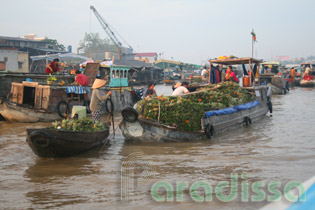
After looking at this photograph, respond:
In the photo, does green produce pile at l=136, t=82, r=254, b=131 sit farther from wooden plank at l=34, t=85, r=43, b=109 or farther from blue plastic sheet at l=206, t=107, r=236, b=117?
wooden plank at l=34, t=85, r=43, b=109

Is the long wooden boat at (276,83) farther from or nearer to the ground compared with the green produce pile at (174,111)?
farther from the ground

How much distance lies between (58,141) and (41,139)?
0.34 m

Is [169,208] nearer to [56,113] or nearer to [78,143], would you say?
[78,143]

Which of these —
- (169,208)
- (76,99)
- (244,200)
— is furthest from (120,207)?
(76,99)

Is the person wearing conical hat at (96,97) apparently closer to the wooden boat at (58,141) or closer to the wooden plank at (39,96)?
the wooden boat at (58,141)

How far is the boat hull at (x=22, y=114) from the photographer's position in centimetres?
1188

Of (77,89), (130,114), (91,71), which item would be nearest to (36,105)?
(77,89)

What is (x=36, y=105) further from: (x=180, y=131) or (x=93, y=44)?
(x=93, y=44)

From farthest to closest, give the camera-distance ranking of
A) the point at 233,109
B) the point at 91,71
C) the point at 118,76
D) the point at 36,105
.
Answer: the point at 118,76 < the point at 91,71 < the point at 36,105 < the point at 233,109

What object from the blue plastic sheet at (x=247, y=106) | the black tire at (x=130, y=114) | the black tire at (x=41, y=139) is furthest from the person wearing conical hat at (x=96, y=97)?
the blue plastic sheet at (x=247, y=106)

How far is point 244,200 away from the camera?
471 cm

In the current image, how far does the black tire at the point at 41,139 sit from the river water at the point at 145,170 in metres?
0.43

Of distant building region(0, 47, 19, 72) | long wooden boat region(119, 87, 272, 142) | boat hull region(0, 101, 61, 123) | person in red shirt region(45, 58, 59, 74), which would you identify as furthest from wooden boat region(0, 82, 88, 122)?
distant building region(0, 47, 19, 72)

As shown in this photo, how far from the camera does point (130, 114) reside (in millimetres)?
8141
